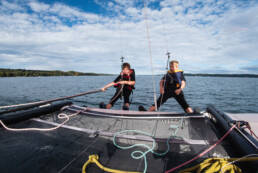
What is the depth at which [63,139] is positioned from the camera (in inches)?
104

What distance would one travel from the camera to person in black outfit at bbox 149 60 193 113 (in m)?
5.20

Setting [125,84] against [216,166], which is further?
[125,84]

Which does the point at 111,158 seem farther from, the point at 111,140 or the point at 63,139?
the point at 63,139

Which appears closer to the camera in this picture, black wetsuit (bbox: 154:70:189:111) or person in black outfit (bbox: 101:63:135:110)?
black wetsuit (bbox: 154:70:189:111)

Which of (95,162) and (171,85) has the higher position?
(171,85)

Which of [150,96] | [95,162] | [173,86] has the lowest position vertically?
[150,96]

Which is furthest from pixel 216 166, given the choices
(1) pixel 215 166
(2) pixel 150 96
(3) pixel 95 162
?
(2) pixel 150 96

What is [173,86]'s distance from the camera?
5.47m

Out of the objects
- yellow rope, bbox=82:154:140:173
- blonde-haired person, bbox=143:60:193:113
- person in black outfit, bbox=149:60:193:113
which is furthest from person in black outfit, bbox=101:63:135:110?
yellow rope, bbox=82:154:140:173

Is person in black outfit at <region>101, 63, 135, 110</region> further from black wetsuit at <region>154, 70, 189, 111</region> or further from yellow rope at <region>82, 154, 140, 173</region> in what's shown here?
yellow rope at <region>82, 154, 140, 173</region>

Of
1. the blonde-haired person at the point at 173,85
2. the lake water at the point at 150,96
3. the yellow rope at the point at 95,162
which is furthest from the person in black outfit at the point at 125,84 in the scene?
the lake water at the point at 150,96

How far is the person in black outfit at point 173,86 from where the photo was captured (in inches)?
205

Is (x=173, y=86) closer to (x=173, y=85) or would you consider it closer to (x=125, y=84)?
(x=173, y=85)

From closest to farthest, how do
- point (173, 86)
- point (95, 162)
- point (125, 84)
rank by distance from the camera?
point (95, 162) → point (173, 86) → point (125, 84)
